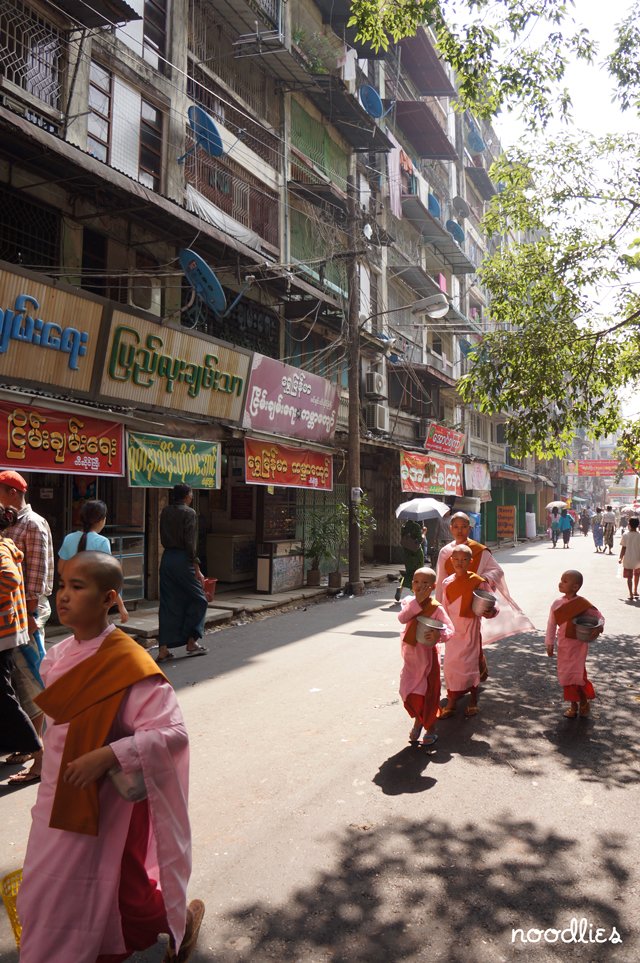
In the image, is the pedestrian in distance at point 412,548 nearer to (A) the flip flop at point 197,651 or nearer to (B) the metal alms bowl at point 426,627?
(A) the flip flop at point 197,651

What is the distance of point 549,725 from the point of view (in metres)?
5.61

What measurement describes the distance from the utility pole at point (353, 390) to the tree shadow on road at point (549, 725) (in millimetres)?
6777

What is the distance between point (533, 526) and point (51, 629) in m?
34.4

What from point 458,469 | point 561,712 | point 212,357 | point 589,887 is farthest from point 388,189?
point 589,887

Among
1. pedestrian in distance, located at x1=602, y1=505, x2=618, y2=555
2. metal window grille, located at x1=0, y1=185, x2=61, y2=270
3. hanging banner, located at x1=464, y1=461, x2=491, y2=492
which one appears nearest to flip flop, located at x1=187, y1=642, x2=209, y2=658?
metal window grille, located at x1=0, y1=185, x2=61, y2=270

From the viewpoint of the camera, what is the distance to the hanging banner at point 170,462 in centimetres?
1005

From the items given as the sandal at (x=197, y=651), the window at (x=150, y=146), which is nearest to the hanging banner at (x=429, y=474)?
the window at (x=150, y=146)

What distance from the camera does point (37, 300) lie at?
8.40 metres

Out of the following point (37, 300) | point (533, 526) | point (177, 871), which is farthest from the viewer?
point (533, 526)

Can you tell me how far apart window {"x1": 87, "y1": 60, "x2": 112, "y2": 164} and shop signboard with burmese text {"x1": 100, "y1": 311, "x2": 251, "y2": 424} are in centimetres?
288

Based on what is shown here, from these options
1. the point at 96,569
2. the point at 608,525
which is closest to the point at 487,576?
the point at 96,569

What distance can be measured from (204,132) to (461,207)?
22529mm

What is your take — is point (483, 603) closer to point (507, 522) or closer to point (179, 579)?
point (179, 579)

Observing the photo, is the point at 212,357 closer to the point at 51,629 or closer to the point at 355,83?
the point at 51,629
